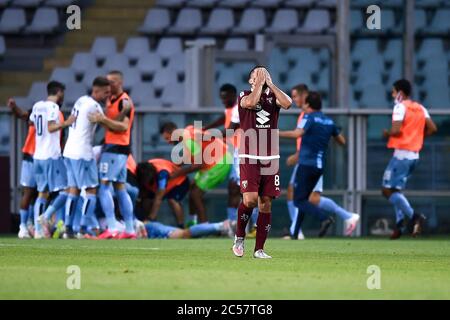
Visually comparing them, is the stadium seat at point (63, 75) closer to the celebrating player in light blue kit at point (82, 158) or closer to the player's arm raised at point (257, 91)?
the celebrating player in light blue kit at point (82, 158)

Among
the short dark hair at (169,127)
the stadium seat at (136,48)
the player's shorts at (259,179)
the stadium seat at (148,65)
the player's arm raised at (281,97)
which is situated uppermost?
the stadium seat at (136,48)

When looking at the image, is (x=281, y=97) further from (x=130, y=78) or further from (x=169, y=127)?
(x=130, y=78)

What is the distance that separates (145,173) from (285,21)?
343 inches

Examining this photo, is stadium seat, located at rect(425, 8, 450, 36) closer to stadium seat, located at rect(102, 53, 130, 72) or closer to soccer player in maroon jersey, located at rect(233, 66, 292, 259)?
stadium seat, located at rect(102, 53, 130, 72)

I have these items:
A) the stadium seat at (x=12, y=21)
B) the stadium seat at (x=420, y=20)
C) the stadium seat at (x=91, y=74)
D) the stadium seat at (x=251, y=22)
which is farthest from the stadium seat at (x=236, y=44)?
the stadium seat at (x=12, y=21)

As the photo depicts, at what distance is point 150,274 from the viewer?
1123 centimetres

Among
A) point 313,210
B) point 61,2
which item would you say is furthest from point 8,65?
point 313,210

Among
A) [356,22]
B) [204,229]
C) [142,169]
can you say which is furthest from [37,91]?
[204,229]

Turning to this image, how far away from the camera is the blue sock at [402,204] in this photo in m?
19.3

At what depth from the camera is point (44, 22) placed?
91.4ft

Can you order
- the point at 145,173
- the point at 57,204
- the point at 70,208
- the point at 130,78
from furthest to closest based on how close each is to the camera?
the point at 130,78, the point at 145,173, the point at 57,204, the point at 70,208

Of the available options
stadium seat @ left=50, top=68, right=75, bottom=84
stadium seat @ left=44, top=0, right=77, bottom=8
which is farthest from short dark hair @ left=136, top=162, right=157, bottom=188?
stadium seat @ left=44, top=0, right=77, bottom=8

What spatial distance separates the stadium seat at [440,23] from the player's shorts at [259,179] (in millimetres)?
14981

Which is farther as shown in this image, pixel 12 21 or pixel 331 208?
pixel 12 21
